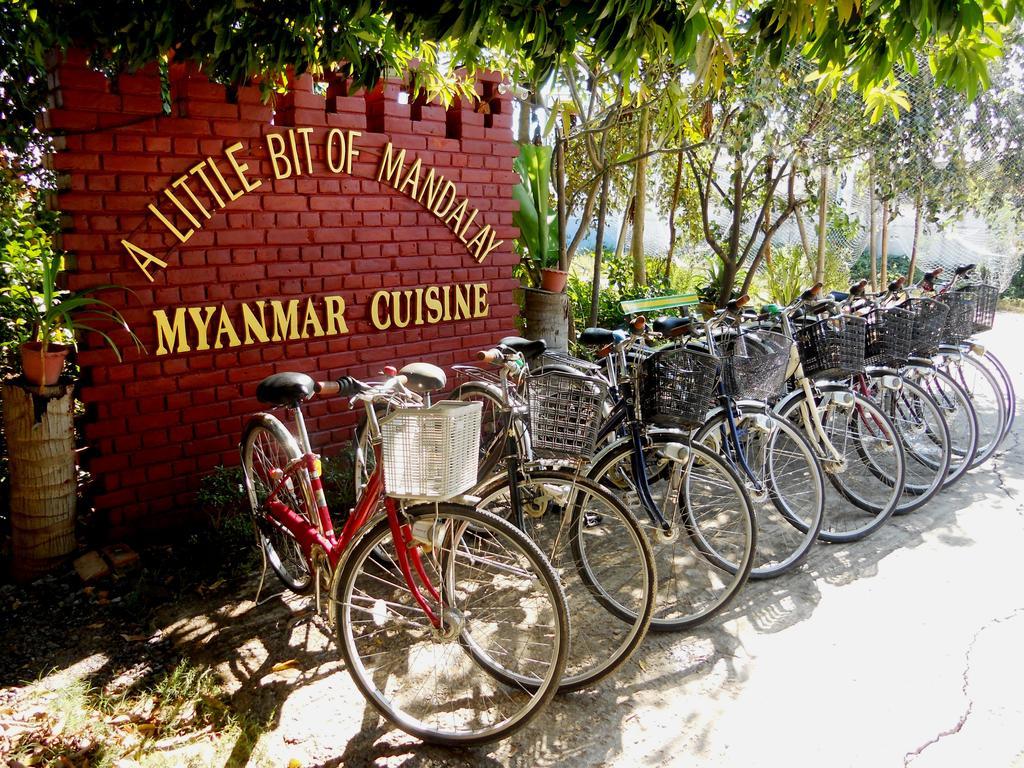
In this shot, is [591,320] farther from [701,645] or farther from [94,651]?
[94,651]

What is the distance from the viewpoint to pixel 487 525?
92.2 inches

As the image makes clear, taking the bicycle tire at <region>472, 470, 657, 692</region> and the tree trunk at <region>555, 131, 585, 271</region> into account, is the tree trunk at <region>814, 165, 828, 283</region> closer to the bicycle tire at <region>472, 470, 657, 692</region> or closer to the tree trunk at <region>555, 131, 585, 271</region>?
the tree trunk at <region>555, 131, 585, 271</region>

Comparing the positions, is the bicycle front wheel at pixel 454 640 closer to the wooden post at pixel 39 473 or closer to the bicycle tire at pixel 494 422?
the bicycle tire at pixel 494 422

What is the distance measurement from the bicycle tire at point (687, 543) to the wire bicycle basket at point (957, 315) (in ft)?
7.31

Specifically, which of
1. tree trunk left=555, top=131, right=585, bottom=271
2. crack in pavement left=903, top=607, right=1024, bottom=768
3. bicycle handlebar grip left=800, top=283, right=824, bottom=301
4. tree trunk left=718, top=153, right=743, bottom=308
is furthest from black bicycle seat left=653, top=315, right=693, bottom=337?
tree trunk left=718, top=153, right=743, bottom=308

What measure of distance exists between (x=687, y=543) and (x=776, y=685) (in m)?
0.94

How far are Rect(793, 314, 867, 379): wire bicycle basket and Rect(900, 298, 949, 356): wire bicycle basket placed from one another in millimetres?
703

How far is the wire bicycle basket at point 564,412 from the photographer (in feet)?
9.01

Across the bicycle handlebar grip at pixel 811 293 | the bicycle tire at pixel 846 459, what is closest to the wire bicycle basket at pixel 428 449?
the bicycle tire at pixel 846 459

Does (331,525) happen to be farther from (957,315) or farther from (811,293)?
(957,315)

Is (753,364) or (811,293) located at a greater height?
(811,293)

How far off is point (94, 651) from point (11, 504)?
91cm

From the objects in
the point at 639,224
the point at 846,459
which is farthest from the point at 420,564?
the point at 639,224

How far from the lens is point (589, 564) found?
3.16 metres
